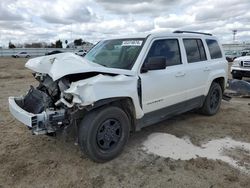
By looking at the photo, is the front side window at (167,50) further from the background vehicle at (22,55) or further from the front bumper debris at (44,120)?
the background vehicle at (22,55)

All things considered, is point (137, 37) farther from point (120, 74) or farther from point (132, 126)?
point (132, 126)

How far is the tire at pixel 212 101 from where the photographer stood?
243 inches

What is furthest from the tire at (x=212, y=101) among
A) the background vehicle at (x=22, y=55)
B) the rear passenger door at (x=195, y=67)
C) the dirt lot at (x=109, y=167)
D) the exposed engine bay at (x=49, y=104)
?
the background vehicle at (x=22, y=55)

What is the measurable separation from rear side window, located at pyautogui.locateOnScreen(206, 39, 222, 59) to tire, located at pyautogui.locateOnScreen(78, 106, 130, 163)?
124 inches

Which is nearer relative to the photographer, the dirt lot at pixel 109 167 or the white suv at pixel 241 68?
the dirt lot at pixel 109 167

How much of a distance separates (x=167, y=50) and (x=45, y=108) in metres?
2.42

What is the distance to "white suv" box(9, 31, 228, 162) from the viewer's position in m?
3.58

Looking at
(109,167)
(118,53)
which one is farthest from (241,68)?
(109,167)

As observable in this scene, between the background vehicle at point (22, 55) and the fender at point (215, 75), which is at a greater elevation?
the background vehicle at point (22, 55)

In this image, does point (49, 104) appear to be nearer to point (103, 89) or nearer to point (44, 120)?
point (44, 120)

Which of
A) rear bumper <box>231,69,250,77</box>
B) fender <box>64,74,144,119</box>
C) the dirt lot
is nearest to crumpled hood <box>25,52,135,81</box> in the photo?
fender <box>64,74,144,119</box>

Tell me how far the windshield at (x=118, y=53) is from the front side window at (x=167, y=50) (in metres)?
0.26

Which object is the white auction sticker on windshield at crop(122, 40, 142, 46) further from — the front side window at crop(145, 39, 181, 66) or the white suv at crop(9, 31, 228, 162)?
the front side window at crop(145, 39, 181, 66)

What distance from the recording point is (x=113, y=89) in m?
3.71
